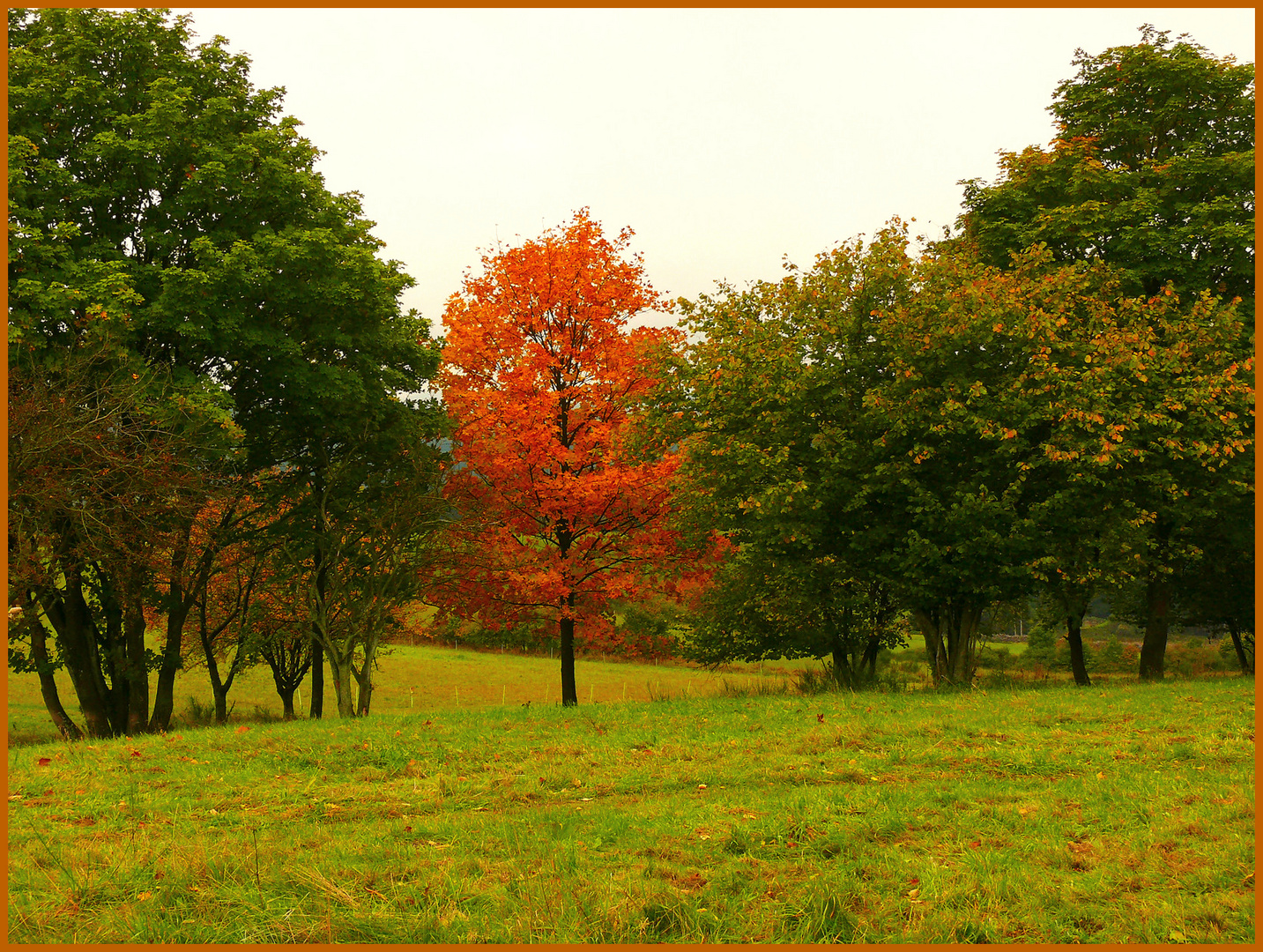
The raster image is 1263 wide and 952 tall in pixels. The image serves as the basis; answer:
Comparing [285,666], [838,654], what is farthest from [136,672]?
[838,654]

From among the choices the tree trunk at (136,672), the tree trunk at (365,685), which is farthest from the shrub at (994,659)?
the tree trunk at (136,672)

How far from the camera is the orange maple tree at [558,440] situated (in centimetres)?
1956

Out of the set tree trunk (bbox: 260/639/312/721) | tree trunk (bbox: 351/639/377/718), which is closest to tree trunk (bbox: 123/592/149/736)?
tree trunk (bbox: 351/639/377/718)

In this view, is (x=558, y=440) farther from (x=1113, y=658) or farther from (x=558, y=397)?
(x=1113, y=658)

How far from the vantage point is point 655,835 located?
22.6ft

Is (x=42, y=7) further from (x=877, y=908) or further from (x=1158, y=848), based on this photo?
(x=1158, y=848)

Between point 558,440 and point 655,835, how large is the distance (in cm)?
1378

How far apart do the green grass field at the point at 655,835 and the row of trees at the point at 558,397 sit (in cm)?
555

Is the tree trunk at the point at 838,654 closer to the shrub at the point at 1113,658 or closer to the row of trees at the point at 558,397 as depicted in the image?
the row of trees at the point at 558,397

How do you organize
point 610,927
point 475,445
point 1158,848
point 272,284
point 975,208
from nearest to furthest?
point 610,927, point 1158,848, point 272,284, point 475,445, point 975,208

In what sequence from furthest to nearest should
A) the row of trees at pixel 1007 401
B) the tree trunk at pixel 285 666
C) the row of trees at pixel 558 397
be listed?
the tree trunk at pixel 285 666
the row of trees at pixel 1007 401
the row of trees at pixel 558 397

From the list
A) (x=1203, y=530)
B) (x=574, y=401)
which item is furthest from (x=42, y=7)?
(x=1203, y=530)

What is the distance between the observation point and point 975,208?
2530 cm

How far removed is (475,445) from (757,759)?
448 inches
